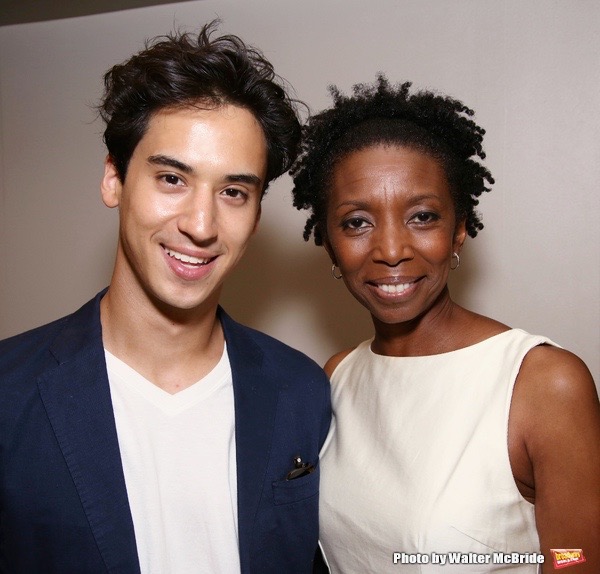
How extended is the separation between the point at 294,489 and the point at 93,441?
0.55 meters

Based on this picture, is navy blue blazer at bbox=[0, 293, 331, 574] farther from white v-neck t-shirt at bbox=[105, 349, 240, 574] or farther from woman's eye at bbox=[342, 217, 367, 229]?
woman's eye at bbox=[342, 217, 367, 229]

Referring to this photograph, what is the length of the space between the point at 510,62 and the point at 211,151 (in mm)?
1470

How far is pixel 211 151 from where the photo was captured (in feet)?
5.11

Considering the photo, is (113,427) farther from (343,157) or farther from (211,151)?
(343,157)

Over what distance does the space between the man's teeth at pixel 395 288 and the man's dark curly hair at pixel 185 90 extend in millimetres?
487

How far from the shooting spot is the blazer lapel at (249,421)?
157cm

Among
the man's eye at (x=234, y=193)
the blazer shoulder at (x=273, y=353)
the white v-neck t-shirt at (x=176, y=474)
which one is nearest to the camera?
the white v-neck t-shirt at (x=176, y=474)

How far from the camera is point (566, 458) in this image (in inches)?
55.1

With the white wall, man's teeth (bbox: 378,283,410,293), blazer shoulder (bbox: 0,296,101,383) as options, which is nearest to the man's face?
blazer shoulder (bbox: 0,296,101,383)

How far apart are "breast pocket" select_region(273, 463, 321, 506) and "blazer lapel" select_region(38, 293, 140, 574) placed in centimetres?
40

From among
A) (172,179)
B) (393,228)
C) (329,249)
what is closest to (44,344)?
(172,179)

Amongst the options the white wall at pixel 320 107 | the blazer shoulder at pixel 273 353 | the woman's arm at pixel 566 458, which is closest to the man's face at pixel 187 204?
the blazer shoulder at pixel 273 353

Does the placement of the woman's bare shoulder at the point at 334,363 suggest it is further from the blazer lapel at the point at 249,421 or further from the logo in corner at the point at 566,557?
the logo in corner at the point at 566,557

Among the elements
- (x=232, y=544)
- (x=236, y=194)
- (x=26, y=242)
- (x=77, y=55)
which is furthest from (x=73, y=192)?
(x=232, y=544)
